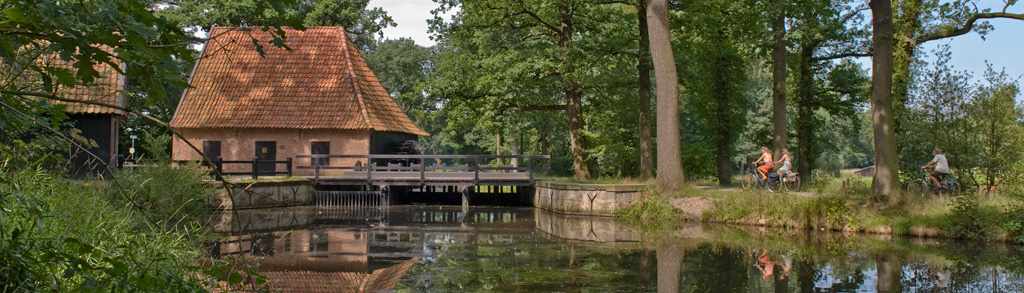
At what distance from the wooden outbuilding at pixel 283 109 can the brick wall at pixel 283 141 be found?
3 cm

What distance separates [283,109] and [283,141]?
1.13 metres

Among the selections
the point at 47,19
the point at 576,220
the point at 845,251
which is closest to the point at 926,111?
the point at 845,251

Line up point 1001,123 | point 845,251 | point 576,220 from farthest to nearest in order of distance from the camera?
point 576,220
point 1001,123
point 845,251

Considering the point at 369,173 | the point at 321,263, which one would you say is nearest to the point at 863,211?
the point at 321,263

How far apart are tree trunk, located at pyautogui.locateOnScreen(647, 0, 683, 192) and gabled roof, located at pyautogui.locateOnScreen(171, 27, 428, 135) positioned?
11.7 meters

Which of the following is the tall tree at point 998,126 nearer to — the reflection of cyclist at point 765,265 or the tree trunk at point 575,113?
the reflection of cyclist at point 765,265

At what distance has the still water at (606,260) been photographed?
9891mm

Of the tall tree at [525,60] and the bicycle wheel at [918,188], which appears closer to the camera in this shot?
the bicycle wheel at [918,188]

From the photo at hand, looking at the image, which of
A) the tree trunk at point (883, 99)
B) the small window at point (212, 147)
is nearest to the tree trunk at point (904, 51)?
the tree trunk at point (883, 99)

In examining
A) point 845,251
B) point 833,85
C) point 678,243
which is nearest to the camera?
point 845,251

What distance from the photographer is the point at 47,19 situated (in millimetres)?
3295

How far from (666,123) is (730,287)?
942 cm

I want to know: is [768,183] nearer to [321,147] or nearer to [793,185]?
[793,185]

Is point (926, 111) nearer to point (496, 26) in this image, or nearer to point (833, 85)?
point (833, 85)
